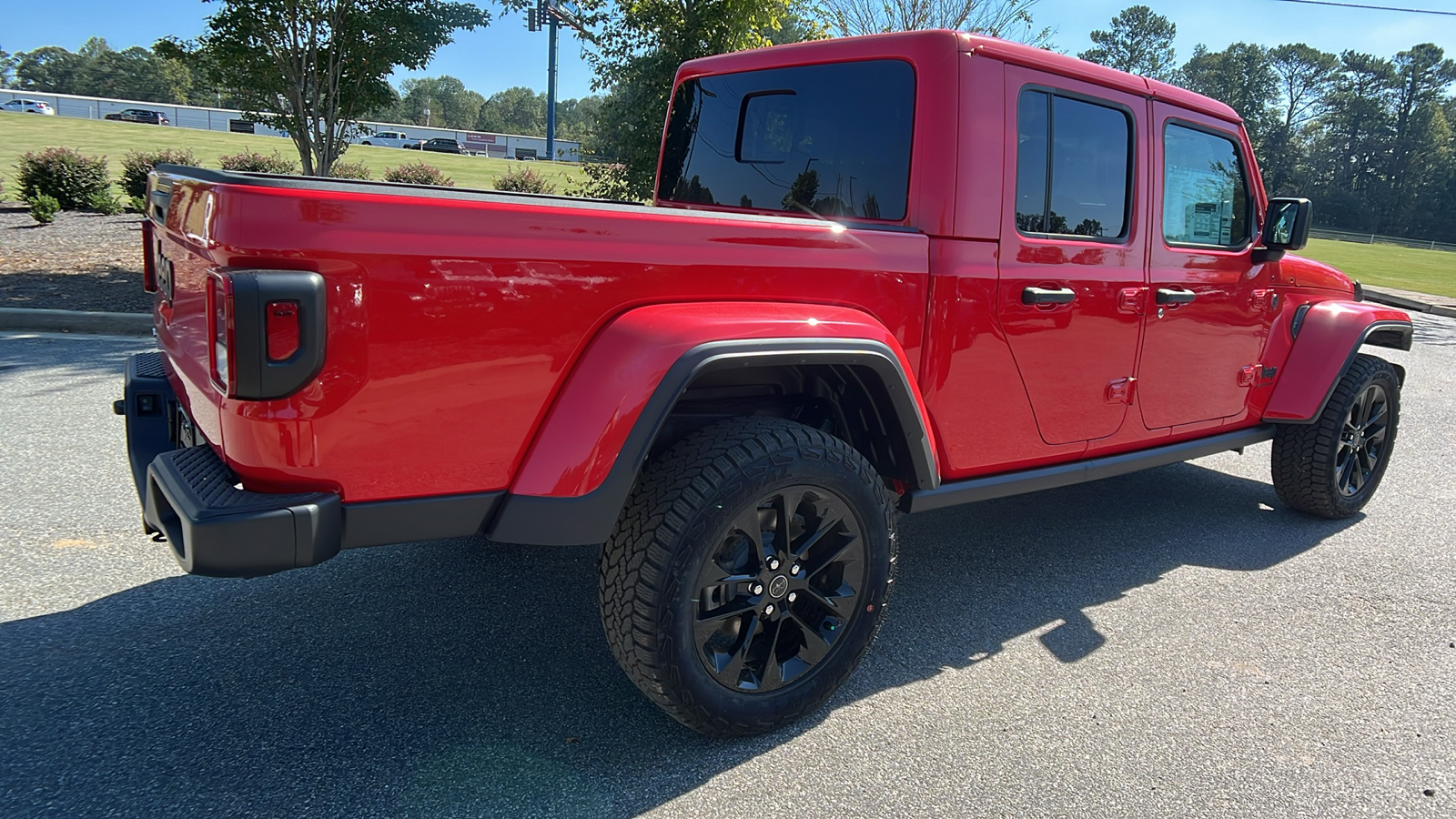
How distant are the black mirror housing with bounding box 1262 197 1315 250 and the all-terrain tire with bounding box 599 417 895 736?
2402 millimetres

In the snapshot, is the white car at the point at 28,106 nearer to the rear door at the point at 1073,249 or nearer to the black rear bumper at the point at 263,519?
the black rear bumper at the point at 263,519

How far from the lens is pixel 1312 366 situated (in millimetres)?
4148

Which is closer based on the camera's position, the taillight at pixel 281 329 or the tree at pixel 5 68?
the taillight at pixel 281 329

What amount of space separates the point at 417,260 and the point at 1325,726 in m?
2.85

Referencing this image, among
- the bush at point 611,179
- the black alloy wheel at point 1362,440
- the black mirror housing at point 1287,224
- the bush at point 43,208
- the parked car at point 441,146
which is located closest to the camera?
A: the black mirror housing at point 1287,224

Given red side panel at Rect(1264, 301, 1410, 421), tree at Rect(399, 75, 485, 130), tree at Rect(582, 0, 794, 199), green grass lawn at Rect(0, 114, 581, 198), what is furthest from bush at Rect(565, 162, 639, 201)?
tree at Rect(399, 75, 485, 130)

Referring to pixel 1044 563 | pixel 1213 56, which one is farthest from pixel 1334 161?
pixel 1044 563

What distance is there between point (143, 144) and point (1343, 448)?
41.5 meters

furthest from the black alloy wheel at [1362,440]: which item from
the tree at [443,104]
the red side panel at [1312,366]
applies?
the tree at [443,104]

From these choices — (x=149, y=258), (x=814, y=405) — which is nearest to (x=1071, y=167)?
(x=814, y=405)

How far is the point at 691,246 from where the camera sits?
224 centimetres

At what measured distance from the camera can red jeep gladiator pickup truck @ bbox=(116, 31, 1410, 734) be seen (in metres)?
1.85

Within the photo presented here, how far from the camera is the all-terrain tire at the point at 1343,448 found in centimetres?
433

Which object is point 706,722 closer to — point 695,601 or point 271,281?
point 695,601
